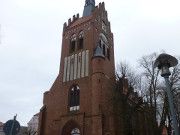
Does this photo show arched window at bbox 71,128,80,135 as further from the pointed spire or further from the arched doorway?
the pointed spire

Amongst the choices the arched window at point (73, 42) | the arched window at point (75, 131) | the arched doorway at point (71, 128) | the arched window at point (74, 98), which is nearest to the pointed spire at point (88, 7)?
the arched window at point (73, 42)

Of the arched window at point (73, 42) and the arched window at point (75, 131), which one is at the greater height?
the arched window at point (73, 42)

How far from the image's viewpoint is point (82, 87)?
75.4 feet

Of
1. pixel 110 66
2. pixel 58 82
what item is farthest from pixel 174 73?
pixel 58 82

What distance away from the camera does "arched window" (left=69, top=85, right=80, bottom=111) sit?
22781 millimetres

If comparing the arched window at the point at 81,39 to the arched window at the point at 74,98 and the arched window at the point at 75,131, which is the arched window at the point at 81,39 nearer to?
the arched window at the point at 74,98

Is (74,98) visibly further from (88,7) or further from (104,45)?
(88,7)

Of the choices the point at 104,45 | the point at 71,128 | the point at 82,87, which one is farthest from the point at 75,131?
the point at 104,45

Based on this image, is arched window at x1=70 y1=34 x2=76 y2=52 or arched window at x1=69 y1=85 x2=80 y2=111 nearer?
arched window at x1=69 y1=85 x2=80 y2=111

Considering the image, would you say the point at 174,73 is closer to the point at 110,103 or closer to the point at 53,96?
the point at 110,103

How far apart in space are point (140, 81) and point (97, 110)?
18.3 ft

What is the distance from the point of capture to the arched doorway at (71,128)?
848 inches

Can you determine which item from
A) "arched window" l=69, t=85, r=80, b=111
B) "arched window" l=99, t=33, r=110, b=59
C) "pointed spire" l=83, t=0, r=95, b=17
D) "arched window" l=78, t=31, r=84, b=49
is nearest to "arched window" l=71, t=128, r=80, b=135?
"arched window" l=69, t=85, r=80, b=111

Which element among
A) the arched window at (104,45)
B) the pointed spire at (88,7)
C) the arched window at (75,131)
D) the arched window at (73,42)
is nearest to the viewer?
the arched window at (75,131)
